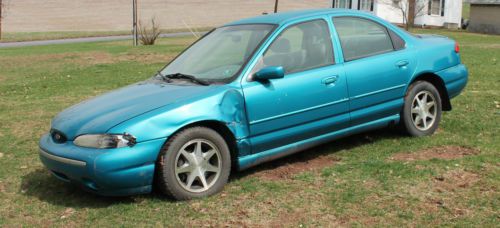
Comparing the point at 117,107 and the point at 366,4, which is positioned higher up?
the point at 366,4

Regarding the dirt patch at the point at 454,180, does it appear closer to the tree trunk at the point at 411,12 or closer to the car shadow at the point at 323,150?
the car shadow at the point at 323,150

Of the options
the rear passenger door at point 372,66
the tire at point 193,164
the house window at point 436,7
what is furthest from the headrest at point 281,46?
the house window at point 436,7

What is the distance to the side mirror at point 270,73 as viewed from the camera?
4.87m

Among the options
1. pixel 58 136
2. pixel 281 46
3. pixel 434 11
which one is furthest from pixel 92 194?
pixel 434 11

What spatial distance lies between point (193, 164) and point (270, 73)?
40.0 inches

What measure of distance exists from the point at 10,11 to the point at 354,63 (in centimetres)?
5739

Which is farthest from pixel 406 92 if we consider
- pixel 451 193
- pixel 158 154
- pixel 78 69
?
pixel 78 69

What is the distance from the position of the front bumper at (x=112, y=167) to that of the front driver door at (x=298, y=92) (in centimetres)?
96

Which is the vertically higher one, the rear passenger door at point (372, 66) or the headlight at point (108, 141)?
the rear passenger door at point (372, 66)

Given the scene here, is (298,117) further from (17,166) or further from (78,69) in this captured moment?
(78,69)

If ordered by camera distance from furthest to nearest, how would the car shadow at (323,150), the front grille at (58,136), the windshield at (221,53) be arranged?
1. the car shadow at (323,150)
2. the windshield at (221,53)
3. the front grille at (58,136)

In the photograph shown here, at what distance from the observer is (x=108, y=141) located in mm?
4395

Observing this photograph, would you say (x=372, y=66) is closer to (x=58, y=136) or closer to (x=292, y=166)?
(x=292, y=166)

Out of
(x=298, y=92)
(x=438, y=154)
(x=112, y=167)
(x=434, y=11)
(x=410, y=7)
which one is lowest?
(x=438, y=154)
